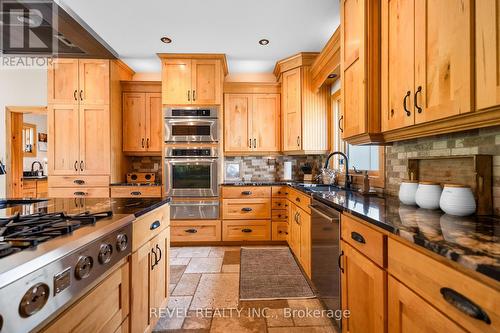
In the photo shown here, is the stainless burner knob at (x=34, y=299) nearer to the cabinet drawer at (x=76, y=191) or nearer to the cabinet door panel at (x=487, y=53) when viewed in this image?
the cabinet door panel at (x=487, y=53)

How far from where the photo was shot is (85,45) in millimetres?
1258

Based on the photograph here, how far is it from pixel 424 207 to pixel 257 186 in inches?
91.4

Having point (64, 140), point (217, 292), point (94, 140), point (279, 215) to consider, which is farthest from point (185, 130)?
point (217, 292)

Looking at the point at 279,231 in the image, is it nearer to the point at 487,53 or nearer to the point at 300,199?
the point at 300,199

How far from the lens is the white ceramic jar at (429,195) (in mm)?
1287

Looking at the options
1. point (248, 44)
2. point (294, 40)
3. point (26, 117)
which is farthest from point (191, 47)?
point (26, 117)

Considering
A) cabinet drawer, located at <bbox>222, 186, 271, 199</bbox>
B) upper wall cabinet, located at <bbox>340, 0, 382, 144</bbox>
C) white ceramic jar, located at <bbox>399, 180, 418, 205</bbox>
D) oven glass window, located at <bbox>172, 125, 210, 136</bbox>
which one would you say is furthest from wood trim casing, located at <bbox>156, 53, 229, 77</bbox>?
white ceramic jar, located at <bbox>399, 180, 418, 205</bbox>

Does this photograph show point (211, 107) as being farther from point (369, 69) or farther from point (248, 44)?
point (369, 69)

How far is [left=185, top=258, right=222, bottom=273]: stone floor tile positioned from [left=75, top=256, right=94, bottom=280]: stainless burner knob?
1956 mm

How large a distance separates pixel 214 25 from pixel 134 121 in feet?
6.41

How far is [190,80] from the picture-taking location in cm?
348

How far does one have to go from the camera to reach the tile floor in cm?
172

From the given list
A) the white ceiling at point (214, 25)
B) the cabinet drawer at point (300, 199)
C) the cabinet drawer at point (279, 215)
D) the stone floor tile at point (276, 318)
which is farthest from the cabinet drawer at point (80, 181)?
the stone floor tile at point (276, 318)

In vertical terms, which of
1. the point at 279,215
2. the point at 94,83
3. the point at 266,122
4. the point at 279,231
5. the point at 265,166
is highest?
the point at 94,83
